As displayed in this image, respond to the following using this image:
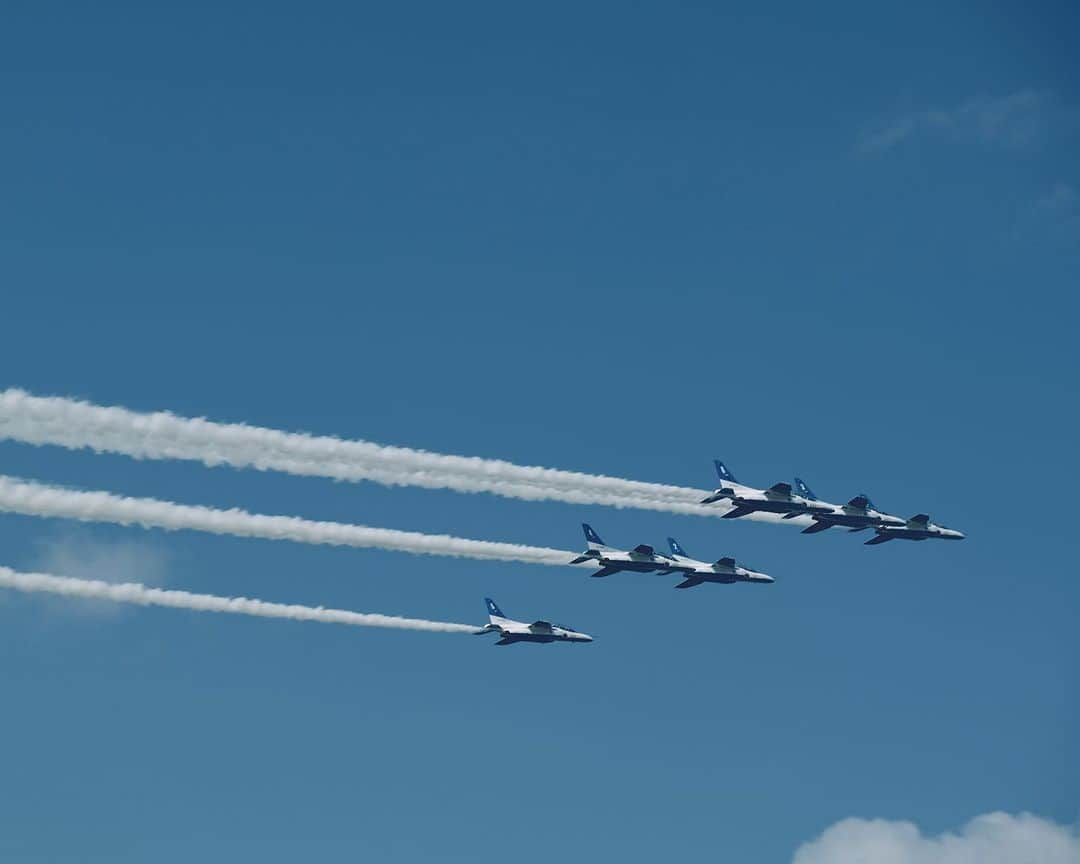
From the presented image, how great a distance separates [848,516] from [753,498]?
788cm

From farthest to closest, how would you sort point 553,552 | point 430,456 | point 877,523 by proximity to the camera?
point 877,523
point 553,552
point 430,456

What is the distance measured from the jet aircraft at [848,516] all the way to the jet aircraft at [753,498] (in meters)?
1.39

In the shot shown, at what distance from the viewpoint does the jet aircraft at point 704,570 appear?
115375 mm

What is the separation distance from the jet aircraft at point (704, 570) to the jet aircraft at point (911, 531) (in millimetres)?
8553

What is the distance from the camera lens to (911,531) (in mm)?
116500

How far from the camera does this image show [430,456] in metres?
96.8

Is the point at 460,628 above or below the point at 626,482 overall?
below

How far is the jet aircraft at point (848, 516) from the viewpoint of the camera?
113000 millimetres

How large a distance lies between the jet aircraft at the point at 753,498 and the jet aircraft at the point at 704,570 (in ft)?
19.1

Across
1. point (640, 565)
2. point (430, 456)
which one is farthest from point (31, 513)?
point (640, 565)

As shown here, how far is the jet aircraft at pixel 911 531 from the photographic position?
11600 centimetres

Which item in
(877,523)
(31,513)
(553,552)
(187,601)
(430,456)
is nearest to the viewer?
(31,513)

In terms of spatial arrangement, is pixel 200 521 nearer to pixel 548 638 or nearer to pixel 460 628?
pixel 460 628

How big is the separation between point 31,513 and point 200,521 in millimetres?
10287
